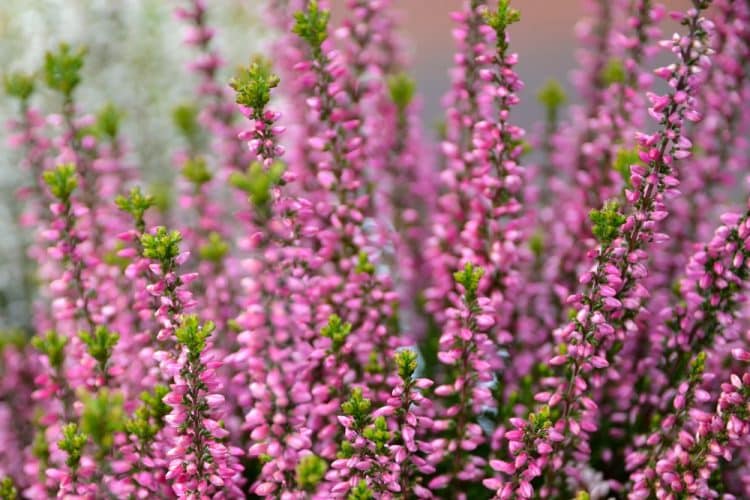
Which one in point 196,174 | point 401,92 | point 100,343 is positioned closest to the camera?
point 100,343

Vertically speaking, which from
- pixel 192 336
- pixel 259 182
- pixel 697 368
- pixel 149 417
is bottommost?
pixel 149 417

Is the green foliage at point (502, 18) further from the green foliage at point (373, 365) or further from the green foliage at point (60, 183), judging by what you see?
the green foliage at point (60, 183)

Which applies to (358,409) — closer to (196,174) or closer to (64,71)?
(196,174)

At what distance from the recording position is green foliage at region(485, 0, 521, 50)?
4.56 feet

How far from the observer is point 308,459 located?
45.3 inches

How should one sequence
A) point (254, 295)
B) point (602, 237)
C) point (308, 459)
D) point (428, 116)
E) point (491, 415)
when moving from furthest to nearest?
point (428, 116) → point (491, 415) → point (254, 295) → point (602, 237) → point (308, 459)

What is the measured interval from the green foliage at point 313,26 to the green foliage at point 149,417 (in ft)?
2.29

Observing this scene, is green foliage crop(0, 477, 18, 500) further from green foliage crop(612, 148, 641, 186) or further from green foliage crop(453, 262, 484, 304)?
green foliage crop(612, 148, 641, 186)

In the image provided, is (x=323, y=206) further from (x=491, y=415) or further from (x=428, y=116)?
(x=428, y=116)

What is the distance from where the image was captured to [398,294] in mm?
1582

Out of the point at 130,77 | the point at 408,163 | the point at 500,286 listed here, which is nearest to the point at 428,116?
the point at 130,77

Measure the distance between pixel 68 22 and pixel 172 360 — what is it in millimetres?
2206

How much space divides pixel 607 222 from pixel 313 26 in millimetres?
667

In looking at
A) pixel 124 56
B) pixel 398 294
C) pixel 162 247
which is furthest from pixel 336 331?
pixel 124 56
